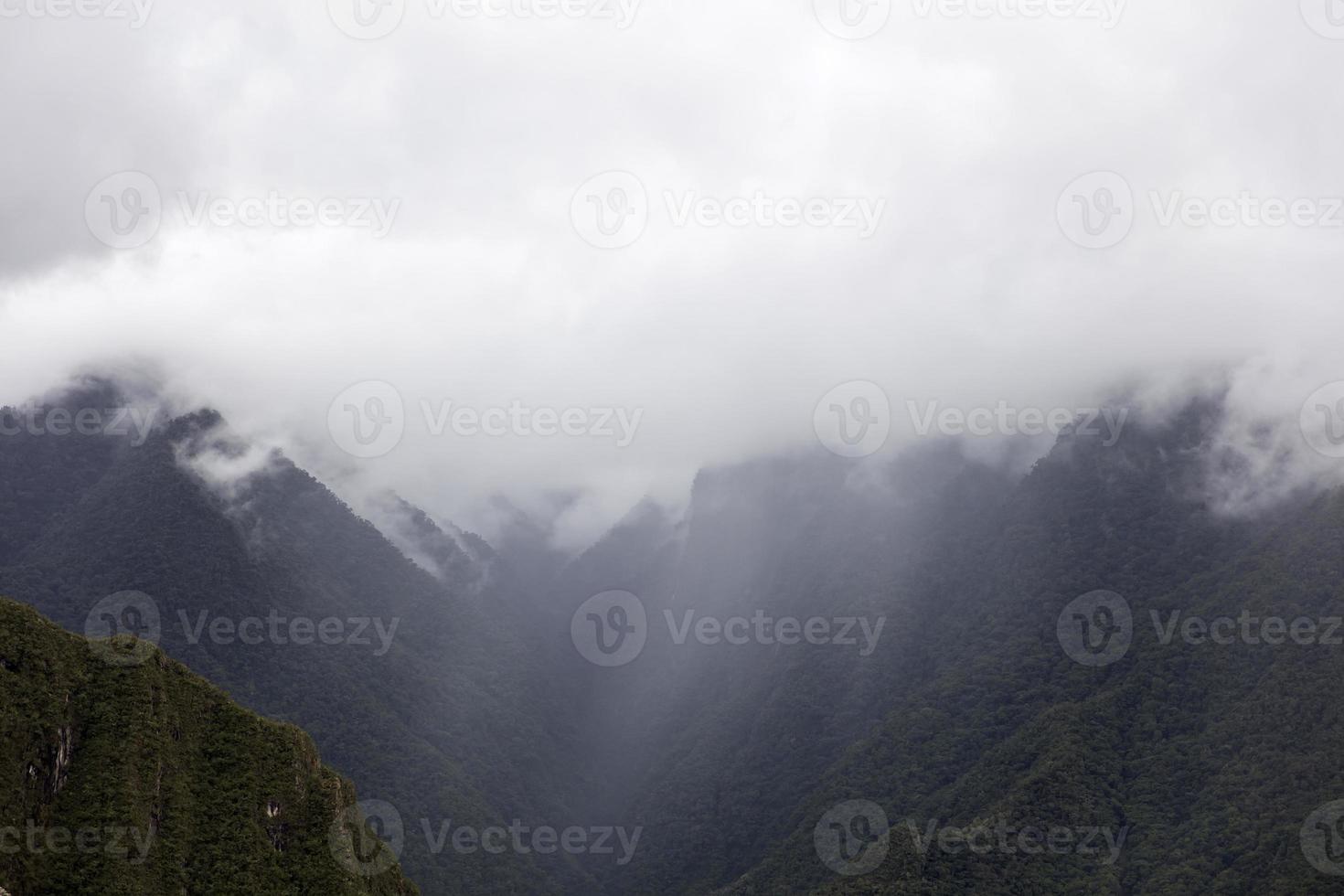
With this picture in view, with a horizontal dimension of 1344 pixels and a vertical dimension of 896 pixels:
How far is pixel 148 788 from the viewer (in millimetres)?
79250

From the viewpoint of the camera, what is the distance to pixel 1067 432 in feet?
568

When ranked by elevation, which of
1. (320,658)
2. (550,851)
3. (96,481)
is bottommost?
(550,851)

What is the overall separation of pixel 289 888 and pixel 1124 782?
80.7 metres

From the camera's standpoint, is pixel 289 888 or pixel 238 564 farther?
pixel 238 564

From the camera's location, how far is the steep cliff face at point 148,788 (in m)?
73.6

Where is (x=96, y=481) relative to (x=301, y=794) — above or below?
above

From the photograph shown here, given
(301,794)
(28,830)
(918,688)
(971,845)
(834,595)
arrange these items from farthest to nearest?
(834,595)
(918,688)
(971,845)
(301,794)
(28,830)

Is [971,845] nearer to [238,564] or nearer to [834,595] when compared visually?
[834,595]

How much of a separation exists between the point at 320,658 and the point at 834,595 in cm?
7932

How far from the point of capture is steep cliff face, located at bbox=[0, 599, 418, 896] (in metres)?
73.6

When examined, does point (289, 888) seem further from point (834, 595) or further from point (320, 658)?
point (834, 595)

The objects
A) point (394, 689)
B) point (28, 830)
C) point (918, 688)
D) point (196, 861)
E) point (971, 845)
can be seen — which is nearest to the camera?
point (28, 830)

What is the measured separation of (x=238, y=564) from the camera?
526 feet

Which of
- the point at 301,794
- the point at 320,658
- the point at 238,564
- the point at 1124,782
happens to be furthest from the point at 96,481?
the point at 1124,782
